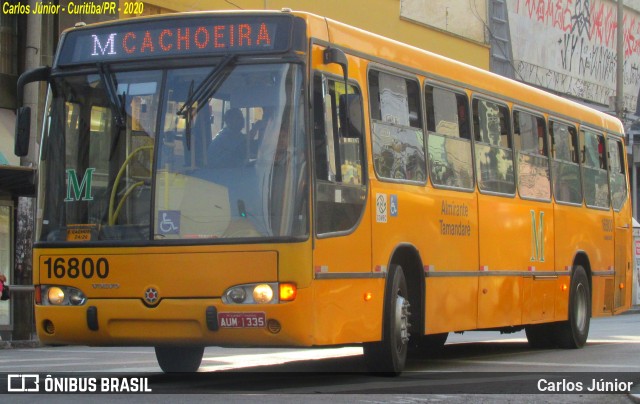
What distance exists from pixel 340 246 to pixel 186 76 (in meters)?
1.93

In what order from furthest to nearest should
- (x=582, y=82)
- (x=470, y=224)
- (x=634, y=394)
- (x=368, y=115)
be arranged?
(x=582, y=82) < (x=470, y=224) < (x=368, y=115) < (x=634, y=394)

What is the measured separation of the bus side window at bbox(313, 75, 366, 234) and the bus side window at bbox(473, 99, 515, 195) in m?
3.18

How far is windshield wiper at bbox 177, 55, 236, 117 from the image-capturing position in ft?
35.5

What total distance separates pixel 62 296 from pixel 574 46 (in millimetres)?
36197

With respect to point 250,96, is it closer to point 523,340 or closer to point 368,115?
point 368,115

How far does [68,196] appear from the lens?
11.2 metres

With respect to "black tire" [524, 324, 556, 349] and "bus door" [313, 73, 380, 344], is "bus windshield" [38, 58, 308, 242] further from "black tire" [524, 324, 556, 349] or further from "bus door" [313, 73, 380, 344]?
"black tire" [524, 324, 556, 349]

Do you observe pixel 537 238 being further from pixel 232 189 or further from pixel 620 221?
pixel 232 189

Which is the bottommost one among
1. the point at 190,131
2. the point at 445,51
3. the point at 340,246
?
the point at 340,246

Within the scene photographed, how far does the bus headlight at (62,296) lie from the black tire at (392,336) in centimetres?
273

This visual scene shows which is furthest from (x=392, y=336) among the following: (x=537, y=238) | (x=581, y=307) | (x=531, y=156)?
(x=581, y=307)

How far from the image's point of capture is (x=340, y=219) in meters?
11.2

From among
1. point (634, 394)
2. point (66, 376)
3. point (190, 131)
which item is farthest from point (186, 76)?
point (634, 394)

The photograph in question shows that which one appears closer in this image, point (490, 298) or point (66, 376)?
point (66, 376)
